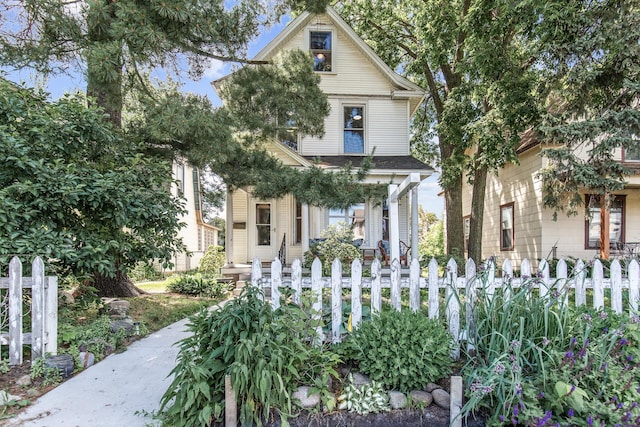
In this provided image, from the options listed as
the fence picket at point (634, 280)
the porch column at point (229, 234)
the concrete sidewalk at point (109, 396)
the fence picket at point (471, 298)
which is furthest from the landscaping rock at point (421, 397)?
the porch column at point (229, 234)

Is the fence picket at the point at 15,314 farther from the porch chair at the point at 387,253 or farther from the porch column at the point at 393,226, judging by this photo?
the porch chair at the point at 387,253

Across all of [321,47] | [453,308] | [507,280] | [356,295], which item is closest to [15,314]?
[356,295]

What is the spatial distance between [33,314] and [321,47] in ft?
36.3

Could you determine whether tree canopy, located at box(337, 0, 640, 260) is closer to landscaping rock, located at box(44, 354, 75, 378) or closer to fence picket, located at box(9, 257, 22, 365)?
landscaping rock, located at box(44, 354, 75, 378)

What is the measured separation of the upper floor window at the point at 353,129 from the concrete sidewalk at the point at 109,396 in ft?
29.7

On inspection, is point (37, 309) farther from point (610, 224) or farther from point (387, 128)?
point (610, 224)

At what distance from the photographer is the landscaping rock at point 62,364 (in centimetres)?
363

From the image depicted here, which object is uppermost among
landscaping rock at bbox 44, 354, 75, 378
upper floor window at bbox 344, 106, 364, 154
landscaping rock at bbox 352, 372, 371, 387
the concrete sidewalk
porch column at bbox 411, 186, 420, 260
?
upper floor window at bbox 344, 106, 364, 154

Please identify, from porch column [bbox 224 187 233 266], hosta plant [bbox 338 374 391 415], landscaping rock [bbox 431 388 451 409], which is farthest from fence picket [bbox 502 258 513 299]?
porch column [bbox 224 187 233 266]

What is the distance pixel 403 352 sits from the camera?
291 centimetres

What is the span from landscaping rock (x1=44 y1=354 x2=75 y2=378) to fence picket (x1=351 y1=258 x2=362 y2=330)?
9.72 ft

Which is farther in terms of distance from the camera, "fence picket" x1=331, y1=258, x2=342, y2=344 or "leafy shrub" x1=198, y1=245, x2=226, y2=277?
"leafy shrub" x1=198, y1=245, x2=226, y2=277

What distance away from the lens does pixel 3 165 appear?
4328 mm

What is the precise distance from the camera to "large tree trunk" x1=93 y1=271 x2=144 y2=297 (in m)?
7.21
